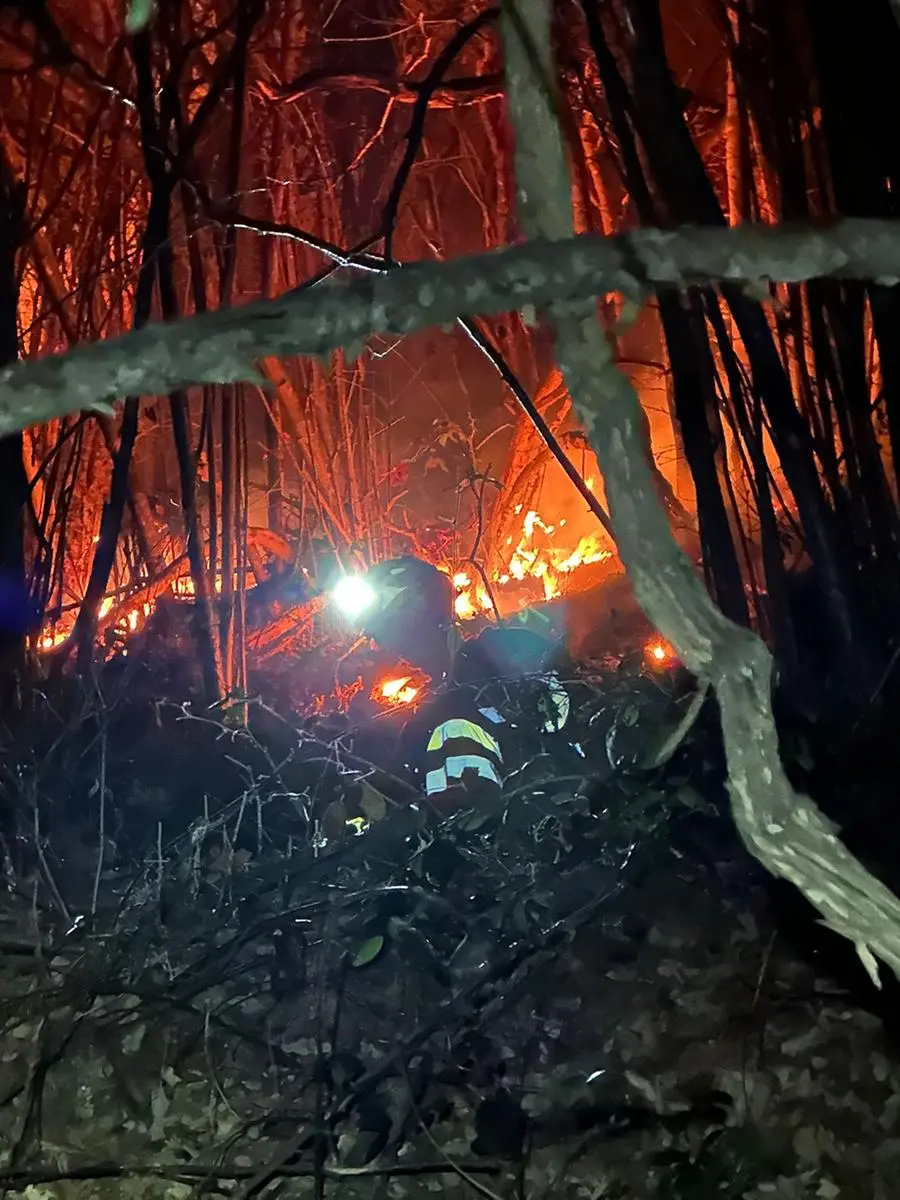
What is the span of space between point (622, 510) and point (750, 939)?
893mm

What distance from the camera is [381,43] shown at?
2184 millimetres

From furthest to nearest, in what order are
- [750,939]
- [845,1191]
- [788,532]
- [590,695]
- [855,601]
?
1. [590,695]
2. [788,532]
3. [855,601]
4. [750,939]
5. [845,1191]

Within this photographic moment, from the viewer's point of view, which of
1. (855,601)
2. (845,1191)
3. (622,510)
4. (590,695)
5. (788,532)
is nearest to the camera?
(622,510)

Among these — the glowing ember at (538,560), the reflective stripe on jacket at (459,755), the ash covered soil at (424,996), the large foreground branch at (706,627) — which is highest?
the large foreground branch at (706,627)

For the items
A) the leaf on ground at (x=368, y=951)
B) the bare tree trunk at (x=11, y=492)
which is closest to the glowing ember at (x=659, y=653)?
the leaf on ground at (x=368, y=951)

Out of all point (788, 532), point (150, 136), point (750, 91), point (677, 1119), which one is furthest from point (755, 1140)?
point (150, 136)

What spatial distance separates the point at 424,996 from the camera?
123 centimetres

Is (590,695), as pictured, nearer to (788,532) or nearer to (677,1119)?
(788,532)

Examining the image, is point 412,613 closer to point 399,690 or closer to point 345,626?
point 399,690

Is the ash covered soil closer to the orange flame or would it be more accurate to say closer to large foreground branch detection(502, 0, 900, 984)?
the orange flame

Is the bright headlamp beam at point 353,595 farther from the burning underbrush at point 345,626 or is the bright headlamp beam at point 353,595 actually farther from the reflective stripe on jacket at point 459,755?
the reflective stripe on jacket at point 459,755

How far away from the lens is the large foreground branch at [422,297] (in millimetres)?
548

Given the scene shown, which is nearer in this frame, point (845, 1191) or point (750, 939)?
point (845, 1191)

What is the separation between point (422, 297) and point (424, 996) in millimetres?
957
